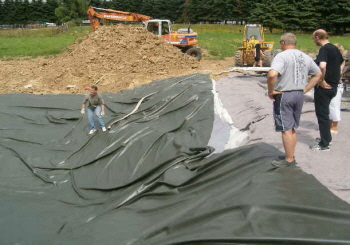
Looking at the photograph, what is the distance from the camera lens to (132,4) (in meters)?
60.4

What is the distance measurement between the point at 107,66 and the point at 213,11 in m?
44.1

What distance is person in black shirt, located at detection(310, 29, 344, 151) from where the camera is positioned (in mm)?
4477

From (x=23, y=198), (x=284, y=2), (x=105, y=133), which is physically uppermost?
(x=284, y=2)

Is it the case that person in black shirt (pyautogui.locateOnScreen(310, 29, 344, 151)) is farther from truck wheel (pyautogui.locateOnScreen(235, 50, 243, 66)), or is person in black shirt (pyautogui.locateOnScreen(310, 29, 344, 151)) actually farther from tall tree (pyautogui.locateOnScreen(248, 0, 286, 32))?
tall tree (pyautogui.locateOnScreen(248, 0, 286, 32))

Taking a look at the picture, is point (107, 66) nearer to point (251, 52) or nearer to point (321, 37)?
point (251, 52)

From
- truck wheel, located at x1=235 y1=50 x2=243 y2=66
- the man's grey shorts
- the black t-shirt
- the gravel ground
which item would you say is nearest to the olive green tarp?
the gravel ground

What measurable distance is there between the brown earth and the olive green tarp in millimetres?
3133

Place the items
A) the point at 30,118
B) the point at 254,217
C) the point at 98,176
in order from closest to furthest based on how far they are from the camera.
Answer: the point at 254,217, the point at 98,176, the point at 30,118

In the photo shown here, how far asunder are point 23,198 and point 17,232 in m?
1.01

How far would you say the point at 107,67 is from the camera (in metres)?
12.5

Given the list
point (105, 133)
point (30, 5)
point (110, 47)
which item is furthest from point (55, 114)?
point (30, 5)

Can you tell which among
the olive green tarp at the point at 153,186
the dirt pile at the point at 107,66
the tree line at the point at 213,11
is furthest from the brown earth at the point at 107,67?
the tree line at the point at 213,11

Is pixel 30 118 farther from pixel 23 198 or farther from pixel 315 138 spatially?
pixel 315 138

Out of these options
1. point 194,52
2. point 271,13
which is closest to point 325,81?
point 194,52
